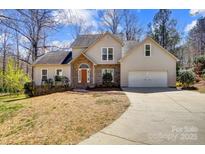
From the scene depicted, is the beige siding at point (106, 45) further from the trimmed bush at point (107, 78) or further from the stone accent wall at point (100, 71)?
the trimmed bush at point (107, 78)

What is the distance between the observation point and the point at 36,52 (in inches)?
1091

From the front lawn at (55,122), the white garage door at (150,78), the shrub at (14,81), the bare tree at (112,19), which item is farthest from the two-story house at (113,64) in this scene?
the front lawn at (55,122)

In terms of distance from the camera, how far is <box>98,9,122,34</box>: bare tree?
2550cm

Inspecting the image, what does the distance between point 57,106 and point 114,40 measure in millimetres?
11437

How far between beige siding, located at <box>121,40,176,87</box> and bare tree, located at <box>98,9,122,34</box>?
590 centimetres

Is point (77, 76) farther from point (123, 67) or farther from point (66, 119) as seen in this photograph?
point (66, 119)

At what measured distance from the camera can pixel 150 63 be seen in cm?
2088

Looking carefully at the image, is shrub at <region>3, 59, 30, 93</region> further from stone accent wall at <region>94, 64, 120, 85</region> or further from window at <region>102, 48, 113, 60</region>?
window at <region>102, 48, 113, 60</region>

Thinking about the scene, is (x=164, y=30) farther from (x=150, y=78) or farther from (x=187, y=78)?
(x=150, y=78)

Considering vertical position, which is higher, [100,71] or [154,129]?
[100,71]

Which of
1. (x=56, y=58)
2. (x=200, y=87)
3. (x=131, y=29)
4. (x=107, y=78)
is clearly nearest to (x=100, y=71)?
(x=107, y=78)

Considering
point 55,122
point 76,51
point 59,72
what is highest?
point 76,51

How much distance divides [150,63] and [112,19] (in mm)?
8377

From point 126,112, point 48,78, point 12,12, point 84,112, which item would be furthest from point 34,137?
point 48,78
